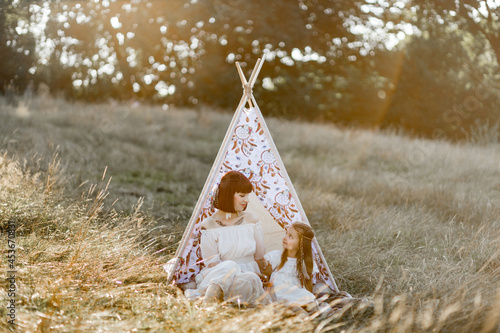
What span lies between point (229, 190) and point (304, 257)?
0.71 metres

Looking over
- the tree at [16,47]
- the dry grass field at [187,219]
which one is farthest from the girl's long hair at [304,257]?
the tree at [16,47]

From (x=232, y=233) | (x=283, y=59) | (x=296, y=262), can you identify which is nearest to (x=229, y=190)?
(x=232, y=233)

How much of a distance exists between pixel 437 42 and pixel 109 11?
7.69m

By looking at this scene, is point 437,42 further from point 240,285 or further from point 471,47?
point 240,285

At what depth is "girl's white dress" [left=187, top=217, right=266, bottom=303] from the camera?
3.15 m

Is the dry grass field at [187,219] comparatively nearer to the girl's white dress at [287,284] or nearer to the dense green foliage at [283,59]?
the girl's white dress at [287,284]

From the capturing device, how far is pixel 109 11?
10586 millimetres

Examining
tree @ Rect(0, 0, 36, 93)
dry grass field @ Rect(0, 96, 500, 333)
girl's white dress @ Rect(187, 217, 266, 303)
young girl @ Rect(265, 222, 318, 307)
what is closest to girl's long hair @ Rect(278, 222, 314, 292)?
young girl @ Rect(265, 222, 318, 307)

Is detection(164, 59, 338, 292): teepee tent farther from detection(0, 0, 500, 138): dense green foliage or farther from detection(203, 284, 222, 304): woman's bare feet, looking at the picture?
detection(0, 0, 500, 138): dense green foliage

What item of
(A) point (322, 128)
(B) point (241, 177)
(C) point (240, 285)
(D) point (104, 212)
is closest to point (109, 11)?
(A) point (322, 128)

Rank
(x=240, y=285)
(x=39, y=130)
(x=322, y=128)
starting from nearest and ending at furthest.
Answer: (x=240, y=285)
(x=39, y=130)
(x=322, y=128)

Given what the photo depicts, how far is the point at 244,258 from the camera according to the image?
3502 millimetres

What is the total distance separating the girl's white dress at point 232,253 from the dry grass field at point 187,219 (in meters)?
0.24

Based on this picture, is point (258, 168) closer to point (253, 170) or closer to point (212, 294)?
point (253, 170)
